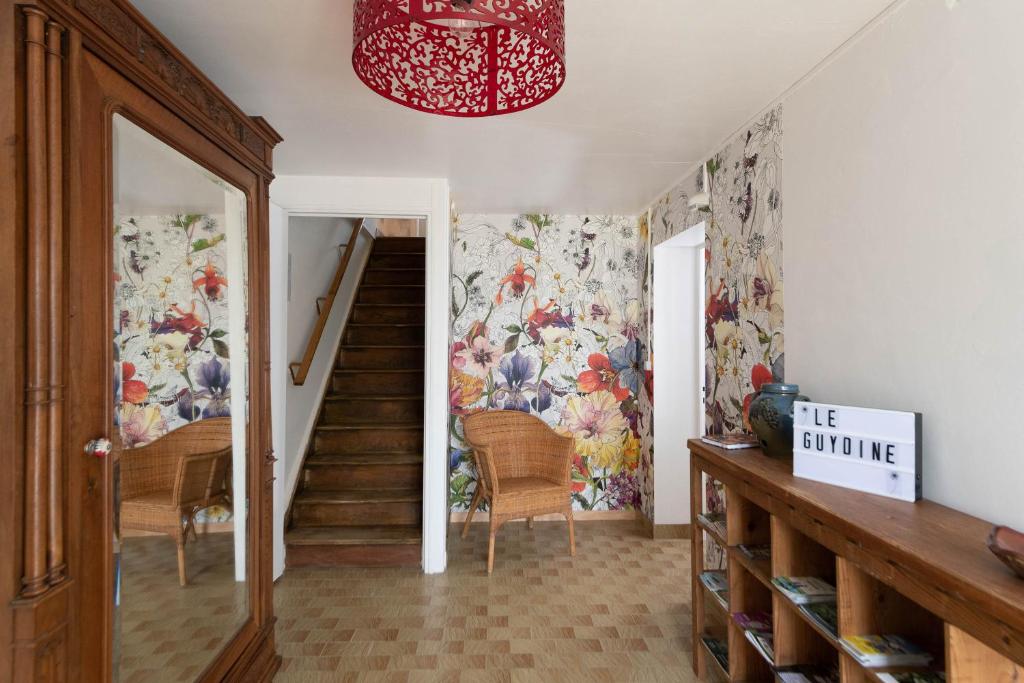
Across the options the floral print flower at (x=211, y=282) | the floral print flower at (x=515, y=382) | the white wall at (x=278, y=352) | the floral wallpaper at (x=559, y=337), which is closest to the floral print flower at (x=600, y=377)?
the floral wallpaper at (x=559, y=337)

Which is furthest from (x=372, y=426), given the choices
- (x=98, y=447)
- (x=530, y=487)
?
(x=98, y=447)

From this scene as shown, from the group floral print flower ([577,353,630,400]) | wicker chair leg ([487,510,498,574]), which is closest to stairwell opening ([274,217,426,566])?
wicker chair leg ([487,510,498,574])

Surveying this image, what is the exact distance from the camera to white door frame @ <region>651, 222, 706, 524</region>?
11.5 feet

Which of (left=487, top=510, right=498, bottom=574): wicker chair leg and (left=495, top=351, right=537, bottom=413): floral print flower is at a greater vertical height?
(left=495, top=351, right=537, bottom=413): floral print flower

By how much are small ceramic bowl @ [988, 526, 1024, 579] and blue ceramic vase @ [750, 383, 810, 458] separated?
2.41ft

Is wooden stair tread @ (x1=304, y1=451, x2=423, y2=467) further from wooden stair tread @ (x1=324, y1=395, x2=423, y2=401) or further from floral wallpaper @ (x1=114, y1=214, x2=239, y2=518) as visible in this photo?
floral wallpaper @ (x1=114, y1=214, x2=239, y2=518)

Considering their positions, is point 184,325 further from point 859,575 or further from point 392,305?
point 392,305

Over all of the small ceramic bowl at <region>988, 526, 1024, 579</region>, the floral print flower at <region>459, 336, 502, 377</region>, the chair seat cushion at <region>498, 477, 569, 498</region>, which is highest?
the floral print flower at <region>459, 336, 502, 377</region>

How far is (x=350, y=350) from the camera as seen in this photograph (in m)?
4.55

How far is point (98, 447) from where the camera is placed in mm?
1104

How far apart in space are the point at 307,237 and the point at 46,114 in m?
3.01

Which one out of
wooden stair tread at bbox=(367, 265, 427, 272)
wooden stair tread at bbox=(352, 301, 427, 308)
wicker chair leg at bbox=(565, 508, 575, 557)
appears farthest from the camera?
wooden stair tread at bbox=(367, 265, 427, 272)

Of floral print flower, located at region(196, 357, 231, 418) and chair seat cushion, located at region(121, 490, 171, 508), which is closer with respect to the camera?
chair seat cushion, located at region(121, 490, 171, 508)

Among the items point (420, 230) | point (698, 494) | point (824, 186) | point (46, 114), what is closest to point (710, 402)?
point (698, 494)
